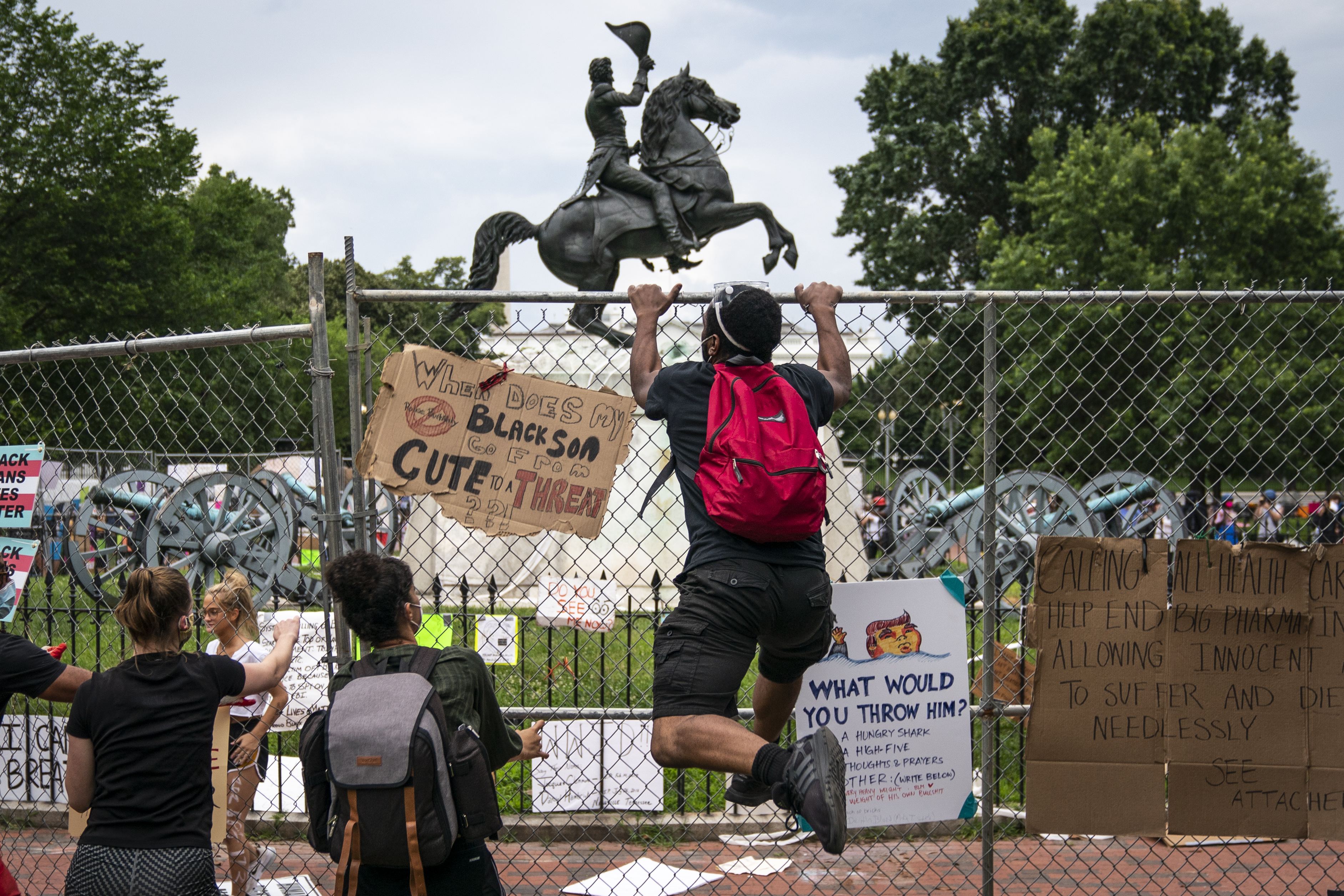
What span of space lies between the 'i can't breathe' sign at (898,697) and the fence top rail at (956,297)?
93 cm

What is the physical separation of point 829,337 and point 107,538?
913 centimetres

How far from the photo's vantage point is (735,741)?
2719 mm

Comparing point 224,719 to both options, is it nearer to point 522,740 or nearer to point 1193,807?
point 522,740

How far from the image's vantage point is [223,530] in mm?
9414

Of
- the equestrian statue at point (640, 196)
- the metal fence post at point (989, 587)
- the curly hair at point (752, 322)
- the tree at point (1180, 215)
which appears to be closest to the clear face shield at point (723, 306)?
the curly hair at point (752, 322)

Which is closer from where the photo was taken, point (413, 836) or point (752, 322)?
point (413, 836)

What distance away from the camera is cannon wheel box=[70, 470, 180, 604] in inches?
259

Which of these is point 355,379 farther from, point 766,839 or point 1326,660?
point 1326,660

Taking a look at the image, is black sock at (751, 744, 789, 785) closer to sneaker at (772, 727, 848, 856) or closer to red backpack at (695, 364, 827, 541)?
sneaker at (772, 727, 848, 856)

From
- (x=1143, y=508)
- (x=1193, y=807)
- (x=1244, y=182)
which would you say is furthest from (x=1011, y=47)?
(x=1193, y=807)

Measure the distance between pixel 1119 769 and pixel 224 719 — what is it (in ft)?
9.65

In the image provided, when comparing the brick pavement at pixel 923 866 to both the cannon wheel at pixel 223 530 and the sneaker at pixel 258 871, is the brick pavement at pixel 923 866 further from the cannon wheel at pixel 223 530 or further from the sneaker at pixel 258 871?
the cannon wheel at pixel 223 530

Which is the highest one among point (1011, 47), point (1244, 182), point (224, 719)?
point (1011, 47)

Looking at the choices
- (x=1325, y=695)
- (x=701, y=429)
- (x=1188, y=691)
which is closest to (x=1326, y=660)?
(x=1325, y=695)
